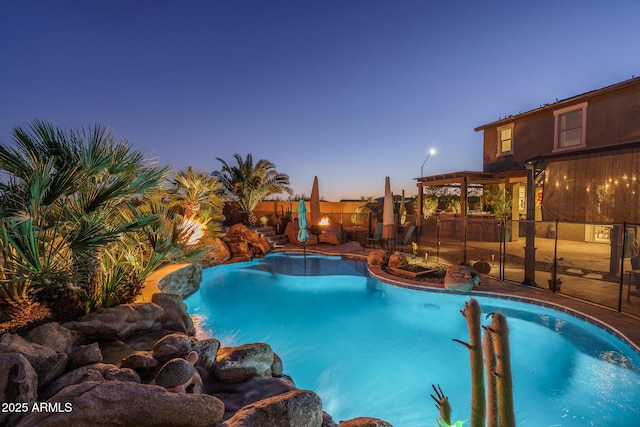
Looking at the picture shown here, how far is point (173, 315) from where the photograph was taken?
15.9 ft

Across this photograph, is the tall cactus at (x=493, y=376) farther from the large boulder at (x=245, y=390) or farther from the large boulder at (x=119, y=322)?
the large boulder at (x=119, y=322)

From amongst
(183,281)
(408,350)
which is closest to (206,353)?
(408,350)

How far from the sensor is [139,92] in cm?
1819

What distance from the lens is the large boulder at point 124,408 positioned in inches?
78.8

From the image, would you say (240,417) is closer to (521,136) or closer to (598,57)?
(521,136)

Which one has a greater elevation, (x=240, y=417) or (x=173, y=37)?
(x=173, y=37)

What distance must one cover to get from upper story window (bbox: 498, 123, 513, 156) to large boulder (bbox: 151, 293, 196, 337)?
55.1 ft

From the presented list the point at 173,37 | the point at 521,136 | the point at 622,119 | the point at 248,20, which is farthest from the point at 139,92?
the point at 622,119

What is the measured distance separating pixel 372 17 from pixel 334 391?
1214 cm

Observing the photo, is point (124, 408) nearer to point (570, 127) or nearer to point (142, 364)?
point (142, 364)

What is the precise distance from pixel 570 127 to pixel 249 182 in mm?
17011

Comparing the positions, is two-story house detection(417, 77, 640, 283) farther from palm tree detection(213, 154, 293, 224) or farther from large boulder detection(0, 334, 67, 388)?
palm tree detection(213, 154, 293, 224)

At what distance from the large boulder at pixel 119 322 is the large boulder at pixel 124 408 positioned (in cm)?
204

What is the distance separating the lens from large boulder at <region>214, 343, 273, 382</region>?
3.57 metres
